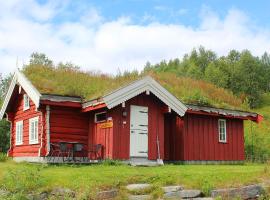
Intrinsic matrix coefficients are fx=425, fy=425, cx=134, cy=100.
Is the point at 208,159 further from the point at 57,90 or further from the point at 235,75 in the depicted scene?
the point at 235,75

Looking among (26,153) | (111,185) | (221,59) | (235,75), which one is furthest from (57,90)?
(221,59)

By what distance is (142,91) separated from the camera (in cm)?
1825

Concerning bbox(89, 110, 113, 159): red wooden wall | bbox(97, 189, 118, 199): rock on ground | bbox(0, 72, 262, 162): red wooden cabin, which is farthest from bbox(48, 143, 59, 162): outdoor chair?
bbox(97, 189, 118, 199): rock on ground

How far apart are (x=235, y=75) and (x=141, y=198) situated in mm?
44225

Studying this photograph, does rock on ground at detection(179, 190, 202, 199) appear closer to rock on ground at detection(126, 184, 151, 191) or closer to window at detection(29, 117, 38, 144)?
rock on ground at detection(126, 184, 151, 191)

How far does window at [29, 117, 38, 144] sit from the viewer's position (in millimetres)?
19891

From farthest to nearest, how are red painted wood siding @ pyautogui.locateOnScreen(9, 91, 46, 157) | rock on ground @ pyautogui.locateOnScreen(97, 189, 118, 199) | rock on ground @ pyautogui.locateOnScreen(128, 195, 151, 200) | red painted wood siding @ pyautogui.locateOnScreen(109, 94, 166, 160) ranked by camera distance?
red painted wood siding @ pyautogui.locateOnScreen(9, 91, 46, 157)
red painted wood siding @ pyautogui.locateOnScreen(109, 94, 166, 160)
rock on ground @ pyautogui.locateOnScreen(128, 195, 151, 200)
rock on ground @ pyautogui.locateOnScreen(97, 189, 118, 199)

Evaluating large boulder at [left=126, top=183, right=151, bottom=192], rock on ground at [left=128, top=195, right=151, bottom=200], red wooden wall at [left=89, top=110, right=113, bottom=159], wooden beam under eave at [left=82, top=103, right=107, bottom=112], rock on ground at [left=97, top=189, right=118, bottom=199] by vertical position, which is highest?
wooden beam under eave at [left=82, top=103, right=107, bottom=112]

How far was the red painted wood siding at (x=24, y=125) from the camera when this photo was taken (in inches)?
759

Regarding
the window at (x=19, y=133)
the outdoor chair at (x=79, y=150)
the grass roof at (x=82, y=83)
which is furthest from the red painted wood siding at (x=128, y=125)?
the window at (x=19, y=133)

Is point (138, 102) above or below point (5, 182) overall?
above

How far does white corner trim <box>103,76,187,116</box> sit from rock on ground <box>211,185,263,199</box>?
23.1 ft

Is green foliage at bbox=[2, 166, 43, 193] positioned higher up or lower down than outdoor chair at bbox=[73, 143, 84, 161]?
lower down

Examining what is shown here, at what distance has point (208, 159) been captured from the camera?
70.9 ft
